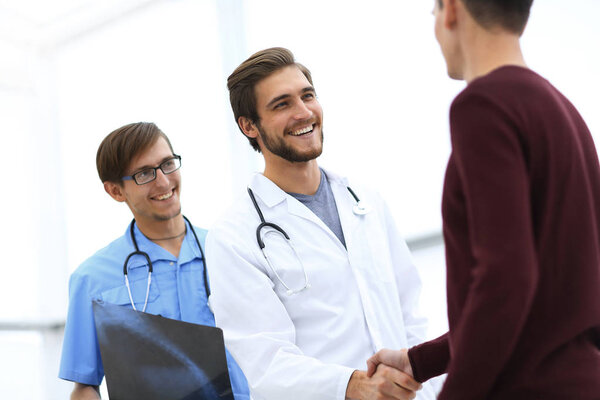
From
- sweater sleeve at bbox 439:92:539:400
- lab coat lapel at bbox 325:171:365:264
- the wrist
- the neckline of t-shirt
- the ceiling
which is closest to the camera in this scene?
sweater sleeve at bbox 439:92:539:400

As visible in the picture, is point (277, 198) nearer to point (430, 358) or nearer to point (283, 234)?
point (283, 234)

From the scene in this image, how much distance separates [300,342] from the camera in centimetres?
151

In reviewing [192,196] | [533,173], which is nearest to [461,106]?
[533,173]

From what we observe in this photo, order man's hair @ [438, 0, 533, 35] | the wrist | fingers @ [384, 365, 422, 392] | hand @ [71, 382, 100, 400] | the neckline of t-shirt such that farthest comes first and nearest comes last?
hand @ [71, 382, 100, 400], the neckline of t-shirt, the wrist, fingers @ [384, 365, 422, 392], man's hair @ [438, 0, 533, 35]

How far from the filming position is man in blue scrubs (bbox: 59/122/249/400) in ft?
6.24

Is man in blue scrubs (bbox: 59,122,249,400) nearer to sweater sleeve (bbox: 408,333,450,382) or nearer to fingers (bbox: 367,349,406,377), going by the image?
fingers (bbox: 367,349,406,377)

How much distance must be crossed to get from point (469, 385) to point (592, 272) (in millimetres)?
219

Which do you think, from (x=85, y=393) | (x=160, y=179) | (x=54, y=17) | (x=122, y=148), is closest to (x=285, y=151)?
(x=160, y=179)

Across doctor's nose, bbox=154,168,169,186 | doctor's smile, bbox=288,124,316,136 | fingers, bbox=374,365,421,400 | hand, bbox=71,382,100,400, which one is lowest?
hand, bbox=71,382,100,400

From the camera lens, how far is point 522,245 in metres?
0.71

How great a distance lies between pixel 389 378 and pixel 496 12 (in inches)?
29.5

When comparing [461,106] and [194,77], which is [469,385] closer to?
[461,106]

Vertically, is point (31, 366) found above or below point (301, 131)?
below

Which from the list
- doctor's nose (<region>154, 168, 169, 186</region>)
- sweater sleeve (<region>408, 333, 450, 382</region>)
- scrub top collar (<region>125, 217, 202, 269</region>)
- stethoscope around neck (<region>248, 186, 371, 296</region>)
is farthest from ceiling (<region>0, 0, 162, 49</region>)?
sweater sleeve (<region>408, 333, 450, 382</region>)
